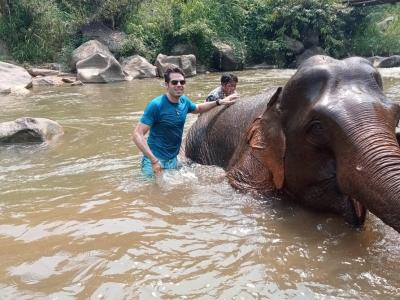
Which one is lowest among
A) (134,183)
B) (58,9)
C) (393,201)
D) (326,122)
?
(134,183)

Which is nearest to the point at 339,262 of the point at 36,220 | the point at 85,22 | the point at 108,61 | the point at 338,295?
the point at 338,295

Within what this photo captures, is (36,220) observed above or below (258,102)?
below

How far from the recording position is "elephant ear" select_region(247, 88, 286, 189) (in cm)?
368

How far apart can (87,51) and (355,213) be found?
17524mm

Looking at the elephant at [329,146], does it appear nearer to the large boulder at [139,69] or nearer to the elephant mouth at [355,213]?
the elephant mouth at [355,213]

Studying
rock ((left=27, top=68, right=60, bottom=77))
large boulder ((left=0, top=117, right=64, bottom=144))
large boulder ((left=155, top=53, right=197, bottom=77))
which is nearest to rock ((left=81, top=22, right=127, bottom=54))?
large boulder ((left=155, top=53, right=197, bottom=77))

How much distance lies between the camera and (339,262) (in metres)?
2.95

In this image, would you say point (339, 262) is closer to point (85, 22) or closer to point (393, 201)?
point (393, 201)

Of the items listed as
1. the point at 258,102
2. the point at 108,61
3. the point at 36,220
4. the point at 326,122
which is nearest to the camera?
the point at 326,122

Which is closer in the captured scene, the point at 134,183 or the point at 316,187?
the point at 316,187

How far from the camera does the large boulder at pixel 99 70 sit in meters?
17.6

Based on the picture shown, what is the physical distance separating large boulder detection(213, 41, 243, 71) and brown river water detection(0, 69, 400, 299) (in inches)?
743

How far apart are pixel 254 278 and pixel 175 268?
44 centimetres

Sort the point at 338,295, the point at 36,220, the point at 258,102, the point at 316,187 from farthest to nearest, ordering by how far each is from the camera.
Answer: the point at 258,102
the point at 36,220
the point at 316,187
the point at 338,295
